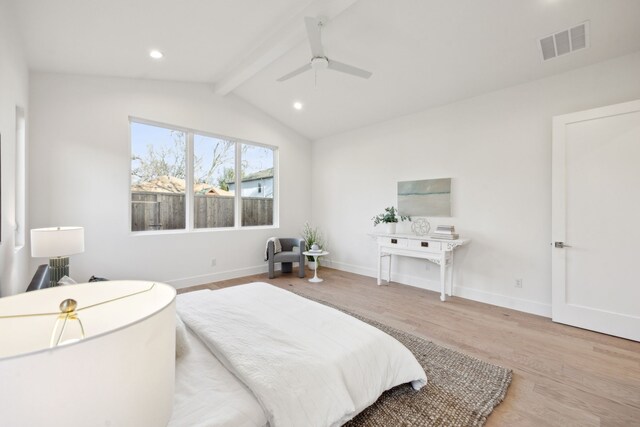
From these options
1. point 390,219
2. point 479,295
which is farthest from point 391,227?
point 479,295

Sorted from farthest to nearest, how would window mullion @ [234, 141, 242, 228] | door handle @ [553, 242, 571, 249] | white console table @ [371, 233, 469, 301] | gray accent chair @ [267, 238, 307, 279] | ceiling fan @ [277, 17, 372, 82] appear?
window mullion @ [234, 141, 242, 228]
gray accent chair @ [267, 238, 307, 279]
white console table @ [371, 233, 469, 301]
door handle @ [553, 242, 571, 249]
ceiling fan @ [277, 17, 372, 82]

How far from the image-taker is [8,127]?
2.12m

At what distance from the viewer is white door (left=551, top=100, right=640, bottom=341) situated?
2.73m

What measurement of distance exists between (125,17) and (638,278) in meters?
5.39

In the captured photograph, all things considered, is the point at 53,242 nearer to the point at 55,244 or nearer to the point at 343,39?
→ the point at 55,244

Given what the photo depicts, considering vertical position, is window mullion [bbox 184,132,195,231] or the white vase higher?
window mullion [bbox 184,132,195,231]

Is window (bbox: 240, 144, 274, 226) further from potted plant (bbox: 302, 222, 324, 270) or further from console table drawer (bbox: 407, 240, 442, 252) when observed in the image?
console table drawer (bbox: 407, 240, 442, 252)

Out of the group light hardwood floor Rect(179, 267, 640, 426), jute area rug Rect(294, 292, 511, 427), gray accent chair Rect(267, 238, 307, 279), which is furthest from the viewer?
gray accent chair Rect(267, 238, 307, 279)

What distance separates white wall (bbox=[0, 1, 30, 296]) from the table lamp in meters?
0.15

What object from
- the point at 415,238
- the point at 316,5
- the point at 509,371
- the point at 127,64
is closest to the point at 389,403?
the point at 509,371

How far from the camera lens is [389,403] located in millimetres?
1787

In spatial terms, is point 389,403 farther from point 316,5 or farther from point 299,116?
point 299,116

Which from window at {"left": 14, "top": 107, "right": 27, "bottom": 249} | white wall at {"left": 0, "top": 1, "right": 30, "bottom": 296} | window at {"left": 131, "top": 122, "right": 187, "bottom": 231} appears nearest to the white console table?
window at {"left": 131, "top": 122, "right": 187, "bottom": 231}

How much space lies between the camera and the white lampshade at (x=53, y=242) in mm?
2363
